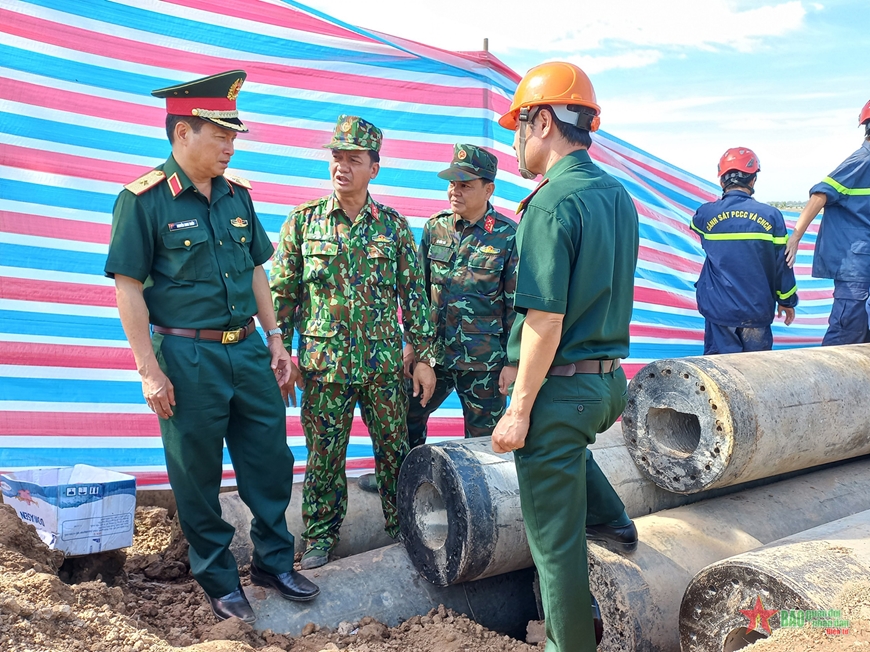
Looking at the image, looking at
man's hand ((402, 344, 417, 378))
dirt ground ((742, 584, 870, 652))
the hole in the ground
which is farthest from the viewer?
man's hand ((402, 344, 417, 378))

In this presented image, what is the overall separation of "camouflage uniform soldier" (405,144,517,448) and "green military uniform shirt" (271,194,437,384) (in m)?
0.32

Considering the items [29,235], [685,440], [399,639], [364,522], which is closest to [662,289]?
[685,440]

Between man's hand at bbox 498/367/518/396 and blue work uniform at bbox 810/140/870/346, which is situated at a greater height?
blue work uniform at bbox 810/140/870/346

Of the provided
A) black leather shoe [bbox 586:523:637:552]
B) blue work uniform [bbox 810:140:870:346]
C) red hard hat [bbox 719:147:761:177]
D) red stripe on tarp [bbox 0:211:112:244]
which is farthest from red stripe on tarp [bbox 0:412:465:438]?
blue work uniform [bbox 810:140:870:346]

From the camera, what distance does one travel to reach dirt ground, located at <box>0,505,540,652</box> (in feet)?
7.55

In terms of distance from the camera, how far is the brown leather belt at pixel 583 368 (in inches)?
94.1

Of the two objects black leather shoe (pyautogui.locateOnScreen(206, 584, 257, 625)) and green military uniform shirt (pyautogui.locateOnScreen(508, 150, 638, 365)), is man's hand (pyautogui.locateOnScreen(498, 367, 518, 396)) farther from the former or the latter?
black leather shoe (pyautogui.locateOnScreen(206, 584, 257, 625))

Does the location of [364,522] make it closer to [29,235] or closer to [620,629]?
[620,629]

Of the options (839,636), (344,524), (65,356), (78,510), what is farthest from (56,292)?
(839,636)

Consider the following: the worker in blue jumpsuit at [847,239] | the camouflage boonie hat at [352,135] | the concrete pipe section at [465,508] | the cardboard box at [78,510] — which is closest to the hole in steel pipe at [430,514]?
the concrete pipe section at [465,508]

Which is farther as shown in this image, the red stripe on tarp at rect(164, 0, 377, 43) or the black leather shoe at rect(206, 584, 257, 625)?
the red stripe on tarp at rect(164, 0, 377, 43)

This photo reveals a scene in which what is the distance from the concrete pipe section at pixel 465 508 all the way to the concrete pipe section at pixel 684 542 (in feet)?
1.09

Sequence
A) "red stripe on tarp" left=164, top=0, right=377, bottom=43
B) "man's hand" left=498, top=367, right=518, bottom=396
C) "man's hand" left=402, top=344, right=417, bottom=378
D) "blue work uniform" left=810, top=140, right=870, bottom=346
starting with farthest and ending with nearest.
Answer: "blue work uniform" left=810, top=140, right=870, bottom=346
"red stripe on tarp" left=164, top=0, right=377, bottom=43
"man's hand" left=402, top=344, right=417, bottom=378
"man's hand" left=498, top=367, right=518, bottom=396

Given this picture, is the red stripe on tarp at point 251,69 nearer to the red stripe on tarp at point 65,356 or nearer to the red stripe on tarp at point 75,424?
the red stripe on tarp at point 65,356
